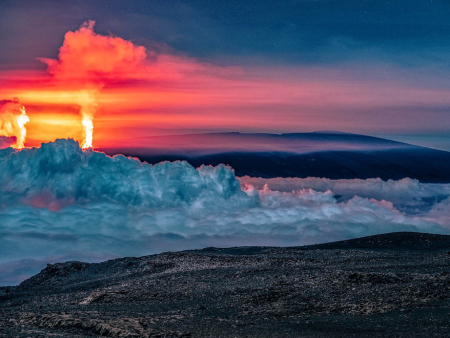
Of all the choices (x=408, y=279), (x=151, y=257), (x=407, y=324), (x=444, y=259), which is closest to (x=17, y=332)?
(x=407, y=324)

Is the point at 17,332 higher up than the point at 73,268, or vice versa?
the point at 17,332

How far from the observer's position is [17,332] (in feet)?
56.3

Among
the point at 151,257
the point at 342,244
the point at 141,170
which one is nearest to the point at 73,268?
the point at 151,257

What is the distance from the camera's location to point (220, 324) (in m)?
19.6

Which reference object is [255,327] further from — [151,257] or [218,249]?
[218,249]

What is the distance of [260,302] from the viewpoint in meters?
24.9

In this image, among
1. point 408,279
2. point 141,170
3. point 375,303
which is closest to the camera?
point 375,303

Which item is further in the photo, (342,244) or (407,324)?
(342,244)

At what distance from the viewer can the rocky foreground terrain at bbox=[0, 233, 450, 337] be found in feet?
59.7

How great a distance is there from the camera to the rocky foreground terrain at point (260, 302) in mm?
18188

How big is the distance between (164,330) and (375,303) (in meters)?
8.89

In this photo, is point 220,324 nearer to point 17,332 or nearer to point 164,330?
point 164,330

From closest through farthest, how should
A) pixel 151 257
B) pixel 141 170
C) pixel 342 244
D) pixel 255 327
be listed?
pixel 255 327
pixel 151 257
pixel 342 244
pixel 141 170

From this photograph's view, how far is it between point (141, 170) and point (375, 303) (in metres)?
A: 112
